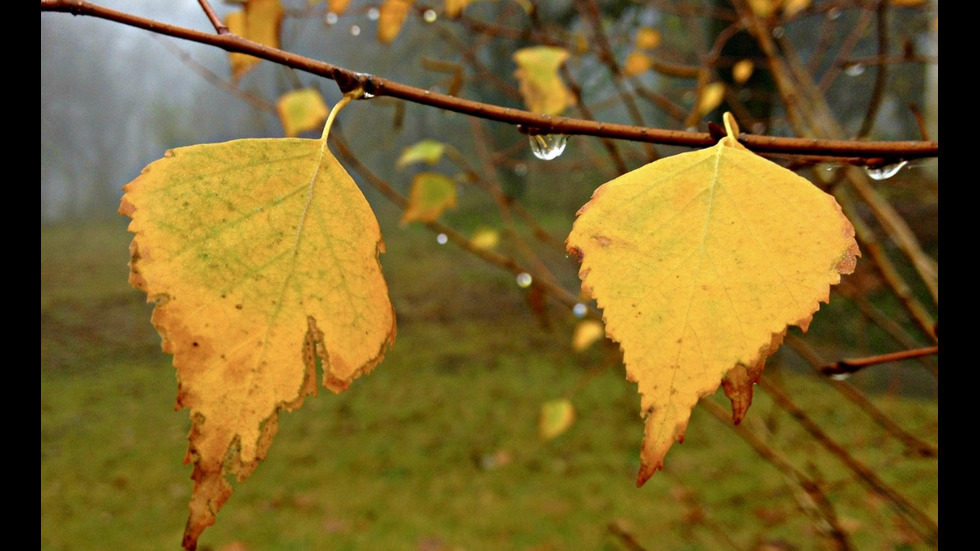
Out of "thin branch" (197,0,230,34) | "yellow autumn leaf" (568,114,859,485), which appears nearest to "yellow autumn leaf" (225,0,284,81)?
"thin branch" (197,0,230,34)

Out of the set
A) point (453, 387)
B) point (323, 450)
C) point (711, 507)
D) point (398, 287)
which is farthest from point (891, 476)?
point (398, 287)

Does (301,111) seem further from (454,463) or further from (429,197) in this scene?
(454,463)

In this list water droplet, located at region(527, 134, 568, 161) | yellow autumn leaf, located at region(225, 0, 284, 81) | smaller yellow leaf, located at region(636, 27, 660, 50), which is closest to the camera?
water droplet, located at region(527, 134, 568, 161)

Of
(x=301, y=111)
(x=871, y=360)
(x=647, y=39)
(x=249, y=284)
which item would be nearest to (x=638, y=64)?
(x=647, y=39)

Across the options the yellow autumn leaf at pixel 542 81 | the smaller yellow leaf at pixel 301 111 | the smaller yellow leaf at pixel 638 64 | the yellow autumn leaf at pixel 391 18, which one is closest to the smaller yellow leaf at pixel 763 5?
the smaller yellow leaf at pixel 638 64

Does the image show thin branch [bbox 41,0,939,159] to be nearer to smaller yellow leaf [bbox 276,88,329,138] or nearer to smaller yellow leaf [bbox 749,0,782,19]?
smaller yellow leaf [bbox 276,88,329,138]

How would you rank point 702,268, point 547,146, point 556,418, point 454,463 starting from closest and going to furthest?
point 702,268, point 547,146, point 556,418, point 454,463
